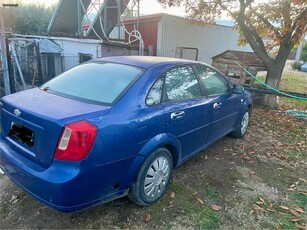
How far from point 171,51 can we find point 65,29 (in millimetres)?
4838

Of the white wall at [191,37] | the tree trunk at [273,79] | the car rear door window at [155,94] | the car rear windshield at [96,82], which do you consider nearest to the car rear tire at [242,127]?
the car rear door window at [155,94]

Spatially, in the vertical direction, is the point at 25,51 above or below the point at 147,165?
above

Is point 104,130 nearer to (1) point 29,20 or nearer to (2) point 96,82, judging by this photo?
(2) point 96,82

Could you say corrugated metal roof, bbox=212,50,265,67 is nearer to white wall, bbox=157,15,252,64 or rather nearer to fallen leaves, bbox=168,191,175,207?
white wall, bbox=157,15,252,64

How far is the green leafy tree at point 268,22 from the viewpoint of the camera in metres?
6.38

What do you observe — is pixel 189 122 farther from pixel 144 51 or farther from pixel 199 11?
pixel 144 51

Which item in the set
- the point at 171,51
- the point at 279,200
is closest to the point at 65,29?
the point at 171,51

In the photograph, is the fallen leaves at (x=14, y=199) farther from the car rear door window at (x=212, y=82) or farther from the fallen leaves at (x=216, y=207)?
the car rear door window at (x=212, y=82)

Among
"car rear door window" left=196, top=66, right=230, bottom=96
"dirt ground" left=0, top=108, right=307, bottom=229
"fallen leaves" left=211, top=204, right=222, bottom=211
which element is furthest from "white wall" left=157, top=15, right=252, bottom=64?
"fallen leaves" left=211, top=204, right=222, bottom=211

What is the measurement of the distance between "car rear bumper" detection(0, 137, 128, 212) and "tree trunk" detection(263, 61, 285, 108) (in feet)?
22.1

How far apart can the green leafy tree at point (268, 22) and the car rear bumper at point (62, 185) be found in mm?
6239

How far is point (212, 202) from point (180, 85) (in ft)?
4.78

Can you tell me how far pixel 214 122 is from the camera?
3646 mm

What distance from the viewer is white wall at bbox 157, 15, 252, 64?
414 inches
